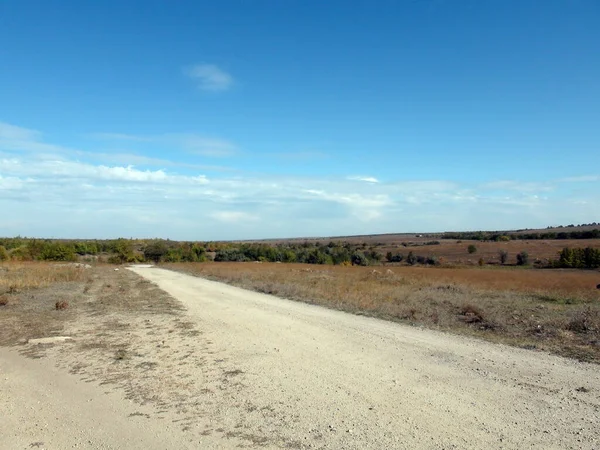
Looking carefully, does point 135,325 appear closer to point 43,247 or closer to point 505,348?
point 505,348

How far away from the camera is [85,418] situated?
19.8 ft

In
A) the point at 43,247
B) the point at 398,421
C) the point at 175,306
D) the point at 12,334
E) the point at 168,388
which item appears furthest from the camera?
the point at 43,247

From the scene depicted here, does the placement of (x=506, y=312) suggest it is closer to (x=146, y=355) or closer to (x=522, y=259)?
(x=146, y=355)

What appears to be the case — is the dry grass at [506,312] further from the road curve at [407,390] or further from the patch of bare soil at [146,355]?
the patch of bare soil at [146,355]

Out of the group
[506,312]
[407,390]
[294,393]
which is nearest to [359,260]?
[506,312]

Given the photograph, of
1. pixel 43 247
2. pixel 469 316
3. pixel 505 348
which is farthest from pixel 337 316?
pixel 43 247

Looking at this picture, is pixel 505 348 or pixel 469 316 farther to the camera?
pixel 469 316

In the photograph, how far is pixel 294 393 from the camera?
6.81 metres

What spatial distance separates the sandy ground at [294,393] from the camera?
5.30m

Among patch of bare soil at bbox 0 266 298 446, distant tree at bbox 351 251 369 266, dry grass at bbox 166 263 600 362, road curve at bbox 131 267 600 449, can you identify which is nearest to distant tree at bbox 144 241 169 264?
distant tree at bbox 351 251 369 266

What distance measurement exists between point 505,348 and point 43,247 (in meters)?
78.0

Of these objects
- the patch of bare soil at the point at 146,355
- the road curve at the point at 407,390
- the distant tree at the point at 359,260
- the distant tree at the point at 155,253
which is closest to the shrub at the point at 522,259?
the distant tree at the point at 359,260

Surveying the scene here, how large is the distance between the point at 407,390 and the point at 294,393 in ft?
5.54

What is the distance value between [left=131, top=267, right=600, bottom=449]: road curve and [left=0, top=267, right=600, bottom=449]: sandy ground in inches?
1.0
